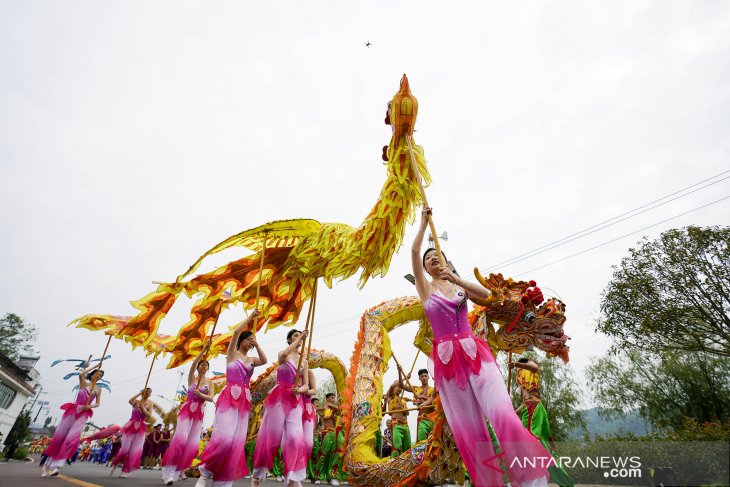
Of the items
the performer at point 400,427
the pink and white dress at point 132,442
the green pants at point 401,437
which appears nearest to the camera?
the pink and white dress at point 132,442

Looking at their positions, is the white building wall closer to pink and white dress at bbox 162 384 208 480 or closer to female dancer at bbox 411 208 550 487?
pink and white dress at bbox 162 384 208 480

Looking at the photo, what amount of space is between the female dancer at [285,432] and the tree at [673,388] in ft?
33.9

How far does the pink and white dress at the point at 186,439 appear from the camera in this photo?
5918 mm

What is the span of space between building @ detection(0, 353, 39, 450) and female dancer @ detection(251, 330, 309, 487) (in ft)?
81.7

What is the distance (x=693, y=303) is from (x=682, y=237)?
1726 mm

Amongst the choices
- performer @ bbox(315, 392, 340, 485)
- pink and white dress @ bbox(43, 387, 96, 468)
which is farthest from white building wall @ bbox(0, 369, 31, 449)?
performer @ bbox(315, 392, 340, 485)

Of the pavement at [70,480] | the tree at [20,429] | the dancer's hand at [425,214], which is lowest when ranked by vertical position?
the pavement at [70,480]

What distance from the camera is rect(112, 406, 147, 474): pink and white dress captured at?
293 inches

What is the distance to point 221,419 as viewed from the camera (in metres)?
3.87

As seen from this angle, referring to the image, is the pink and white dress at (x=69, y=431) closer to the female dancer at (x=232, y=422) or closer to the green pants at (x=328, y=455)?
the female dancer at (x=232, y=422)

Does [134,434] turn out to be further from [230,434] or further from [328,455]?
[230,434]

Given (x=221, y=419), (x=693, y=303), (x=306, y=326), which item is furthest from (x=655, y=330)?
(x=221, y=419)

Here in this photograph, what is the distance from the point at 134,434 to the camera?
25.1 feet

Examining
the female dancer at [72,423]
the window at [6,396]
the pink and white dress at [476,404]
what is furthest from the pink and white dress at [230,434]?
the window at [6,396]
